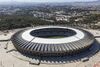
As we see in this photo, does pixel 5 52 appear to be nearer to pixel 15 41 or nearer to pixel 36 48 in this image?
pixel 15 41

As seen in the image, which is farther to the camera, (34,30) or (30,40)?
(34,30)

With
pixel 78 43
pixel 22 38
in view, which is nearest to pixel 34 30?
pixel 22 38

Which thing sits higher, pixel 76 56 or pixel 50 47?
pixel 50 47

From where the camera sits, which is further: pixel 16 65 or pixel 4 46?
pixel 4 46

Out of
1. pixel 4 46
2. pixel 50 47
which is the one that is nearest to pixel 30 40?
pixel 50 47

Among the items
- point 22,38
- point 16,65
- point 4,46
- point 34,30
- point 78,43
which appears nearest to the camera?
point 16,65

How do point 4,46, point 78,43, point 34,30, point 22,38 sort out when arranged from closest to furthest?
point 78,43
point 22,38
point 4,46
point 34,30

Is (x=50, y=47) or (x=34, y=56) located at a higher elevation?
(x=50, y=47)

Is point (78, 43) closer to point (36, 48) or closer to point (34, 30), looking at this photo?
point (36, 48)

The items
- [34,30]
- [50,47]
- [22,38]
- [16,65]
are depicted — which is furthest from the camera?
[34,30]
